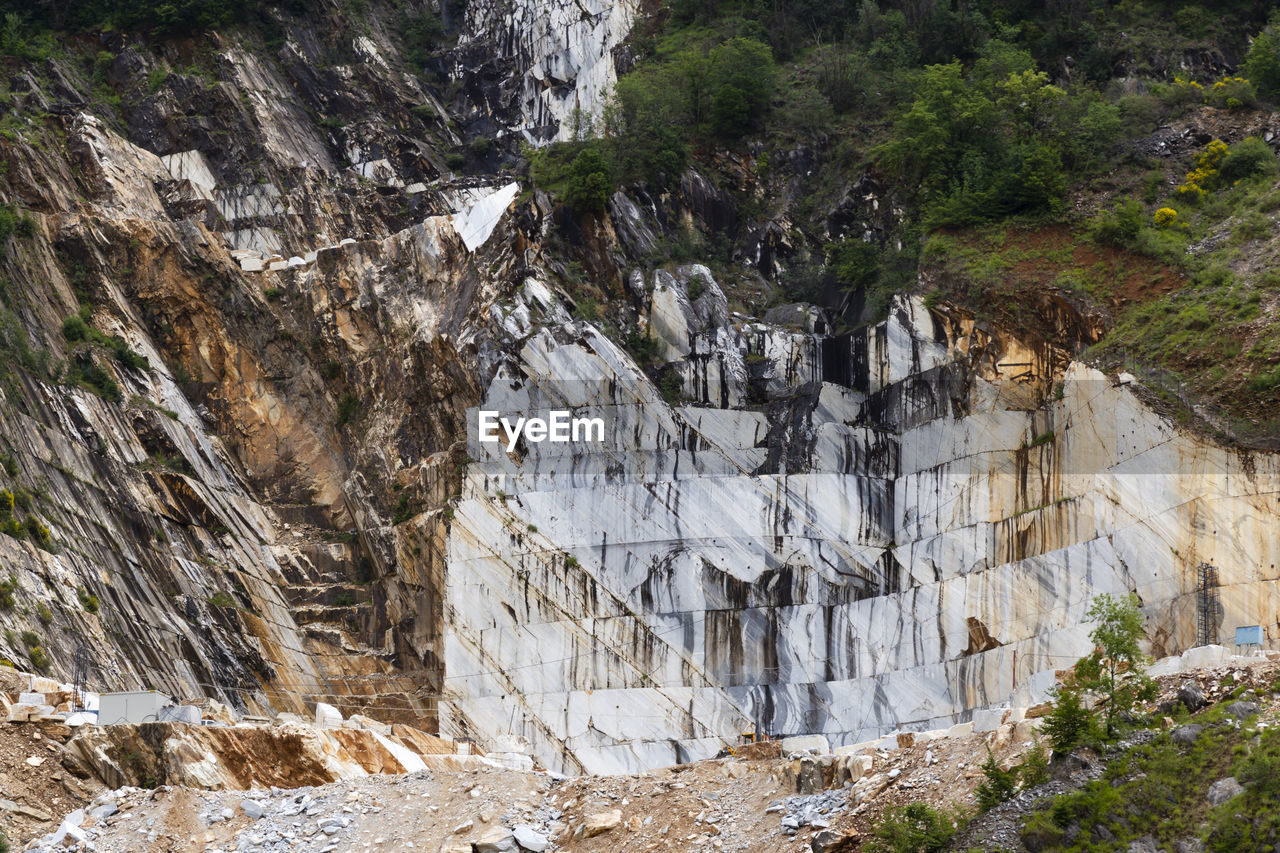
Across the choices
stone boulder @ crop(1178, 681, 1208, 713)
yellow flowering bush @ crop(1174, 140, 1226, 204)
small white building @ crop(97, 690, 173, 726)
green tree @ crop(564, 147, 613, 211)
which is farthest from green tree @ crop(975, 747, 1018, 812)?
green tree @ crop(564, 147, 613, 211)

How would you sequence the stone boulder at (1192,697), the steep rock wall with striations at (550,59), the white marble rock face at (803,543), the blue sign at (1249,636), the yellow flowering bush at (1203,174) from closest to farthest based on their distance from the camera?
the stone boulder at (1192,697) → the blue sign at (1249,636) → the white marble rock face at (803,543) → the yellow flowering bush at (1203,174) → the steep rock wall with striations at (550,59)

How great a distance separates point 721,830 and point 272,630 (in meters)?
21.4

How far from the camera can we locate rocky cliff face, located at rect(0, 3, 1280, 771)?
131 ft

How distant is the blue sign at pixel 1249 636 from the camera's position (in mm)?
33938

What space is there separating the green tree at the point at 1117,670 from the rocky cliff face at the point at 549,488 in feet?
37.8

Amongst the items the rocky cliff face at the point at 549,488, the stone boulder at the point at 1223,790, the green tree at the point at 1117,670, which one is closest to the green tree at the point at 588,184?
the rocky cliff face at the point at 549,488

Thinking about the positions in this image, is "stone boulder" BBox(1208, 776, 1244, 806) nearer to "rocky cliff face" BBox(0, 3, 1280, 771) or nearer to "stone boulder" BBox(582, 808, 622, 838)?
"stone boulder" BBox(582, 808, 622, 838)

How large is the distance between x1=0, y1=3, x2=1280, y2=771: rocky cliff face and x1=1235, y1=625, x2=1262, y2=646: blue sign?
9.43 ft

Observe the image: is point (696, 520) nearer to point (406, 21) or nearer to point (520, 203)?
point (520, 203)

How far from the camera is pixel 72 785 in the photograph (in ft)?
94.4

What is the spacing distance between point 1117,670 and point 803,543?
16.2 meters

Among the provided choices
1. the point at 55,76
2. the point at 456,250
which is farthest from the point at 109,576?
the point at 55,76

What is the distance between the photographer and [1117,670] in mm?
28547

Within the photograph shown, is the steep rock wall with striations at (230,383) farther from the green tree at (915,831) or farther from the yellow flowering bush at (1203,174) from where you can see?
the yellow flowering bush at (1203,174)
